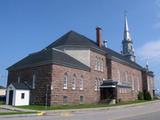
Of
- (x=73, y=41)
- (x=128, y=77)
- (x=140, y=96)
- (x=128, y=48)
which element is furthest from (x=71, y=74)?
(x=128, y=48)

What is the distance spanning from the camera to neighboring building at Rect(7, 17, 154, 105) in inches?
1389

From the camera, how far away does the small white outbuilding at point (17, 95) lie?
34656 mm

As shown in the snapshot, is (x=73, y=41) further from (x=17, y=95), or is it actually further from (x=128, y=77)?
(x=128, y=77)

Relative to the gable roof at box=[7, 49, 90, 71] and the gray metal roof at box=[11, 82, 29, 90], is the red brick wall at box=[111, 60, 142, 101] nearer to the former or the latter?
the gable roof at box=[7, 49, 90, 71]

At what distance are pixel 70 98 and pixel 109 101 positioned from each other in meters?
9.56

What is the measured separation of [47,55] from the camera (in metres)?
38.0

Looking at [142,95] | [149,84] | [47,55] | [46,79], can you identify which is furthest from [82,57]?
[149,84]

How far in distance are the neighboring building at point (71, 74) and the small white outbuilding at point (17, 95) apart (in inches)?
9.9

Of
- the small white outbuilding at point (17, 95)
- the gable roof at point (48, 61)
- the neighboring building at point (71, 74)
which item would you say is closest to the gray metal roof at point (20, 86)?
the small white outbuilding at point (17, 95)

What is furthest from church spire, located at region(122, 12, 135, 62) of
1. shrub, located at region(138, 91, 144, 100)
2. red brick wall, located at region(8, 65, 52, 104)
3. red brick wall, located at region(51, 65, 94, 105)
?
red brick wall, located at region(8, 65, 52, 104)

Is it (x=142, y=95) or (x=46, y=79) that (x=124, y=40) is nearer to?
(x=142, y=95)

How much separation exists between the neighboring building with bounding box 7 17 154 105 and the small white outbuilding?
0.25 m

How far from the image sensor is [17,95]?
34.9 m

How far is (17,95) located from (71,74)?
8929 millimetres
